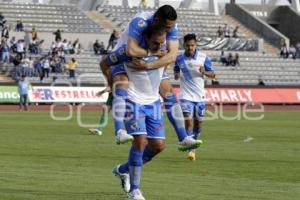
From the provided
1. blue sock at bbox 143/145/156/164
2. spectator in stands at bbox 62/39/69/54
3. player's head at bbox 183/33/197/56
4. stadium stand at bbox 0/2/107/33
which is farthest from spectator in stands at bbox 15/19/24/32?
blue sock at bbox 143/145/156/164

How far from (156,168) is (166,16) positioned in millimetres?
6061

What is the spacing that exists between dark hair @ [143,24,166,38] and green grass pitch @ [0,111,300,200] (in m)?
2.17

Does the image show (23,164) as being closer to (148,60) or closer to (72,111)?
(148,60)

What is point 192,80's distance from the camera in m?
21.4

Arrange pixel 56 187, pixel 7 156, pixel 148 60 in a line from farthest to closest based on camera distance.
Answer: pixel 7 156
pixel 56 187
pixel 148 60

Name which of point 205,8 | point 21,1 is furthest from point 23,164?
point 205,8

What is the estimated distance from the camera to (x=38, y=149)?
2119 cm

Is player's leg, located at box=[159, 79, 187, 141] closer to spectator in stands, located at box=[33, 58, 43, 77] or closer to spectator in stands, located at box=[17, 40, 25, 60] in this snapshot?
spectator in stands, located at box=[33, 58, 43, 77]

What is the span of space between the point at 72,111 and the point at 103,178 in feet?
105

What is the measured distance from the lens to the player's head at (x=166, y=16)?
37.4ft

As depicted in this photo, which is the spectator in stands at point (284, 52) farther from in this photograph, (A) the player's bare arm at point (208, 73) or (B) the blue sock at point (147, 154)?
(B) the blue sock at point (147, 154)

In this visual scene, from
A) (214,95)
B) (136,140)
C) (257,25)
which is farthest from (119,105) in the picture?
(257,25)

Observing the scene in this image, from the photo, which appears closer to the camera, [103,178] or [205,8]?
[103,178]

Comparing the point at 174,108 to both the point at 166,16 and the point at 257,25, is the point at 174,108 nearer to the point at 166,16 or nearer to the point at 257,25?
the point at 166,16
